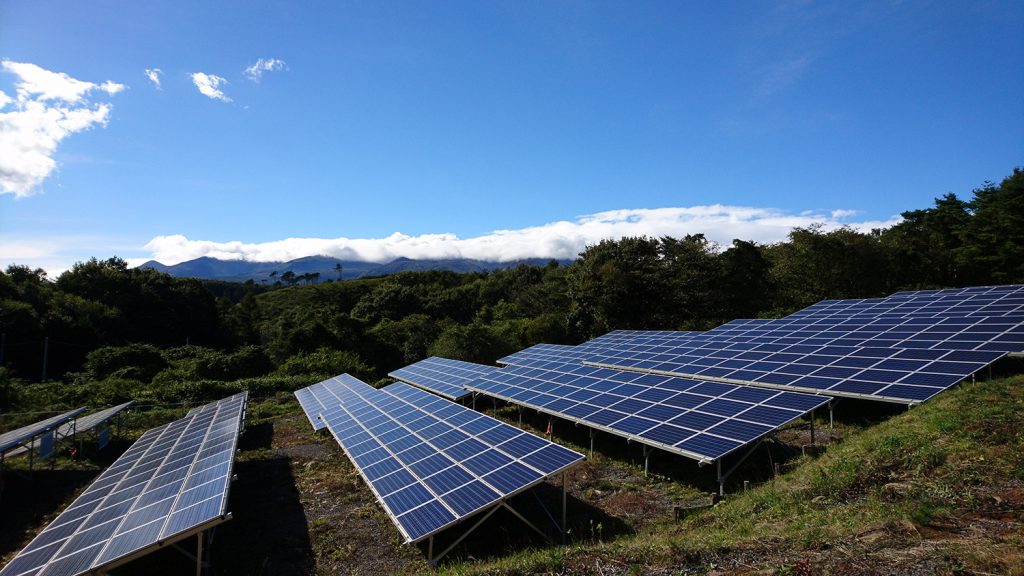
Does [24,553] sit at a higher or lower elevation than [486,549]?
higher

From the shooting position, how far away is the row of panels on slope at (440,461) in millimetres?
9320

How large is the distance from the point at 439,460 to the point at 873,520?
888cm

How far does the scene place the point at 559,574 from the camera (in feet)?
22.2

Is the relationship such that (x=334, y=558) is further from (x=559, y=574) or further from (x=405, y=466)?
(x=559, y=574)

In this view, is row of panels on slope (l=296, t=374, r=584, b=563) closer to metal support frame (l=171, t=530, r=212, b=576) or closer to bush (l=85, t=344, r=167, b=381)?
metal support frame (l=171, t=530, r=212, b=576)

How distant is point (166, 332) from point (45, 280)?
53.6 ft

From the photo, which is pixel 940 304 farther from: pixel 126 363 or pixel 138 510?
pixel 126 363

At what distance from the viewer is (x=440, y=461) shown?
38.6 feet

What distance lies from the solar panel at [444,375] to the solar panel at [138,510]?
10.4 metres

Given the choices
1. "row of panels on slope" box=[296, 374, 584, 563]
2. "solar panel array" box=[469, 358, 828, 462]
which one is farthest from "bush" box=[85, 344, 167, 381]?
"solar panel array" box=[469, 358, 828, 462]

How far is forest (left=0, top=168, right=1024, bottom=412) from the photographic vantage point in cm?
3681

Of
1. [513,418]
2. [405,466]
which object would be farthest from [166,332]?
[405,466]

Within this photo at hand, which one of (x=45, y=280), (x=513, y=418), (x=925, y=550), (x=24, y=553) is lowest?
(x=513, y=418)

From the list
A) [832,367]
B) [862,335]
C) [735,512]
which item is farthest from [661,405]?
[862,335]
